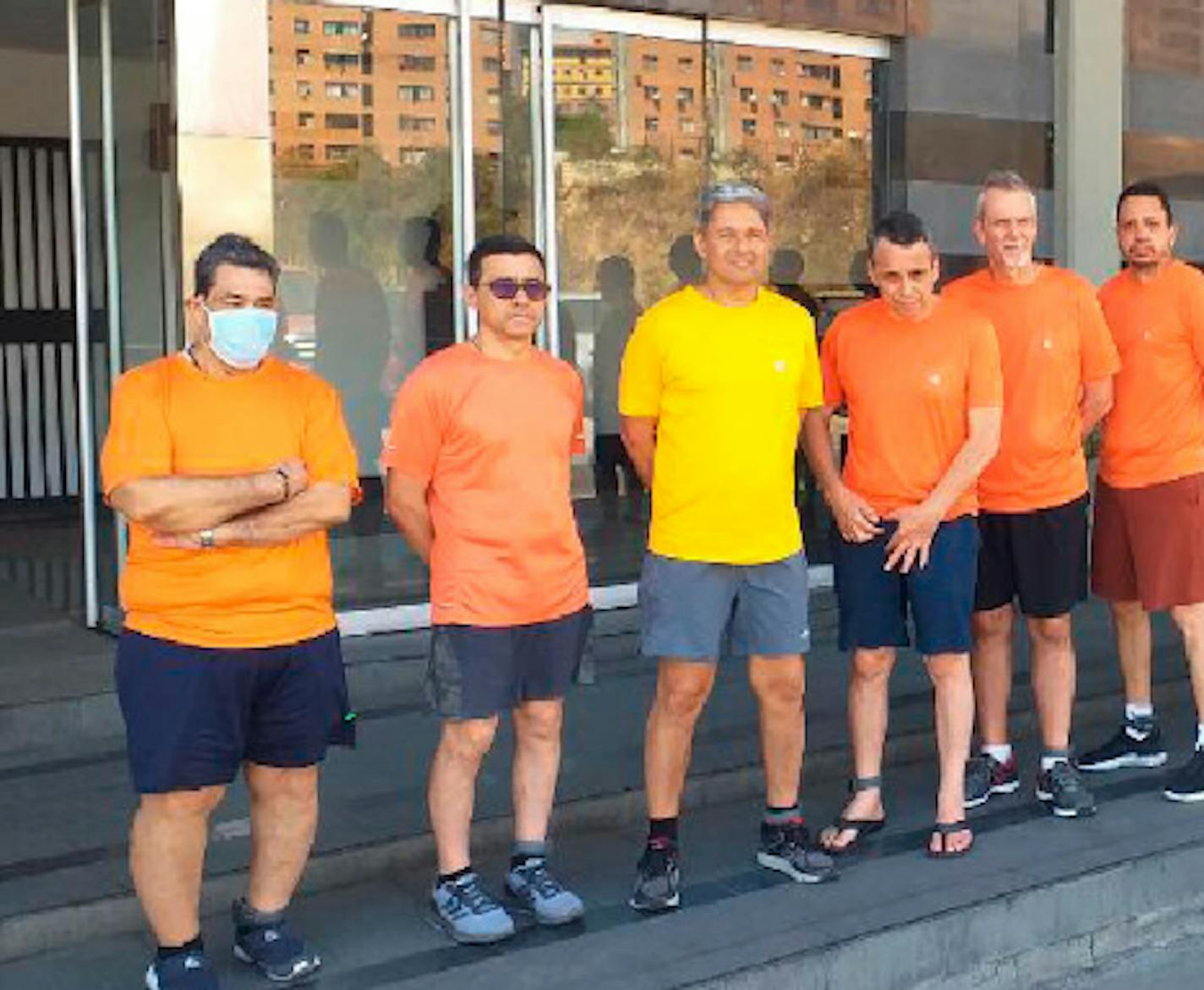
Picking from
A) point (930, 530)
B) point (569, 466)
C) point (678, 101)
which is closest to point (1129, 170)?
point (678, 101)

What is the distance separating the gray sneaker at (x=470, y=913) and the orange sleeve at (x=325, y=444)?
1062 mm

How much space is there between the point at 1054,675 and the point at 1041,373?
97 centimetres

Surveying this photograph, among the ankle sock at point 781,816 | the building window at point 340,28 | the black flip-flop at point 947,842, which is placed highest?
the building window at point 340,28

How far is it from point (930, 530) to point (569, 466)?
1.05 m

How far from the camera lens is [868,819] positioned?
4.52m

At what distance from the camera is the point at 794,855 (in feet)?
13.9

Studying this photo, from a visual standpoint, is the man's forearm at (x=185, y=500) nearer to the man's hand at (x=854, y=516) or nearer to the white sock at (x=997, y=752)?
the man's hand at (x=854, y=516)

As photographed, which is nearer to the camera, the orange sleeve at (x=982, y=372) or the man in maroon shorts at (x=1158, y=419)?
the orange sleeve at (x=982, y=372)

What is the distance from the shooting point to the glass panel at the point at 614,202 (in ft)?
24.0

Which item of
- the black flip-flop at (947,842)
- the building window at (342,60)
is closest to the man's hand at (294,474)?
the black flip-flop at (947,842)

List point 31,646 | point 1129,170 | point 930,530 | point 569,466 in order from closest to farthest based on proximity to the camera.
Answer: point 569,466, point 930,530, point 31,646, point 1129,170

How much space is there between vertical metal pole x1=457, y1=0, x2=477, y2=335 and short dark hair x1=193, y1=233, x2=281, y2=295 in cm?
350

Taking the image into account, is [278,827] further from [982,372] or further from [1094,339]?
[1094,339]

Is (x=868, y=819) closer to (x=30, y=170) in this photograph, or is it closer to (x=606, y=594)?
(x=606, y=594)
